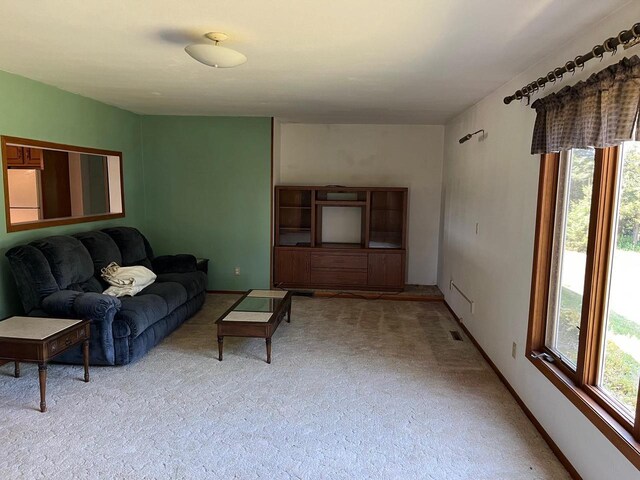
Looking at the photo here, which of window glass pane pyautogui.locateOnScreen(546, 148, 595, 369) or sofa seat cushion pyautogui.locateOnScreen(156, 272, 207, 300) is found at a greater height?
window glass pane pyautogui.locateOnScreen(546, 148, 595, 369)

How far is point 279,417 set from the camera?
283 cm

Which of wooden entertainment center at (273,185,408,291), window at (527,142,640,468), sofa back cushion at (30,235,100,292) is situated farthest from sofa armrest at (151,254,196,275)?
window at (527,142,640,468)

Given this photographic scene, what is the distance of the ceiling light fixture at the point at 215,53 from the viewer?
2.42m

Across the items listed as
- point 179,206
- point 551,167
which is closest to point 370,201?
point 179,206

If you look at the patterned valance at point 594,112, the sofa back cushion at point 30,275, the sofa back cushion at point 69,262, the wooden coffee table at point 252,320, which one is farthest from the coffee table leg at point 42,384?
the patterned valance at point 594,112

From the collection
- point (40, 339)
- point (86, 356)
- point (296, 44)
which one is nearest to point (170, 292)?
point (86, 356)

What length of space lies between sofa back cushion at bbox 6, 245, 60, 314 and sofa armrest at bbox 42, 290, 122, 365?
4.2 inches

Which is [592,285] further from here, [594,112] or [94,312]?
[94,312]

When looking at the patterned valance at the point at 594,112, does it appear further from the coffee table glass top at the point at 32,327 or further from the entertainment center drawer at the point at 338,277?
the entertainment center drawer at the point at 338,277

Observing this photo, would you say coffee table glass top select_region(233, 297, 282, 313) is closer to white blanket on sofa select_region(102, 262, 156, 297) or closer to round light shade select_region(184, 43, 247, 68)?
white blanket on sofa select_region(102, 262, 156, 297)

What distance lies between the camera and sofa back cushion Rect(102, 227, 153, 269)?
4707mm

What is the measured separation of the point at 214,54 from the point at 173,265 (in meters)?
3.17

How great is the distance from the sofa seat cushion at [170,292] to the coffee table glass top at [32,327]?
968 millimetres

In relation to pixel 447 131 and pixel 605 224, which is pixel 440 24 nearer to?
pixel 605 224
